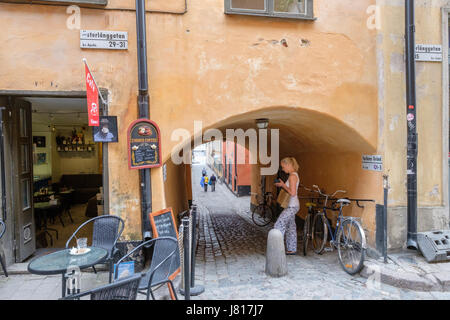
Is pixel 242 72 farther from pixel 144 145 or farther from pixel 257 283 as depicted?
pixel 257 283

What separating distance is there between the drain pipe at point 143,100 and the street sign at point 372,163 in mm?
3894


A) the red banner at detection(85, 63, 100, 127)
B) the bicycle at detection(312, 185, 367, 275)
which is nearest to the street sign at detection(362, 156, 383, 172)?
the bicycle at detection(312, 185, 367, 275)

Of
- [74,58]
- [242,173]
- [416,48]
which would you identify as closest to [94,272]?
[74,58]

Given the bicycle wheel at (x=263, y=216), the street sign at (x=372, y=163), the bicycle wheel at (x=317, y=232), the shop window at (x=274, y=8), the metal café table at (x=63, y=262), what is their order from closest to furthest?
the metal café table at (x=63, y=262) → the shop window at (x=274, y=8) → the street sign at (x=372, y=163) → the bicycle wheel at (x=317, y=232) → the bicycle wheel at (x=263, y=216)

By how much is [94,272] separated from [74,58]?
3.36 meters

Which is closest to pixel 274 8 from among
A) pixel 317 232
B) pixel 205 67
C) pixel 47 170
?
pixel 205 67

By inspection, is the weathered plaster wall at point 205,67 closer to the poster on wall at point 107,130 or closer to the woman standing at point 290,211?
the poster on wall at point 107,130

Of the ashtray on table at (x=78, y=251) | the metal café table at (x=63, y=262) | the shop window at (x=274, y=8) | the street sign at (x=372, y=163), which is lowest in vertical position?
the metal café table at (x=63, y=262)

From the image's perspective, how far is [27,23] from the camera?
4520 mm

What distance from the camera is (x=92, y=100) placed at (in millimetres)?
4234

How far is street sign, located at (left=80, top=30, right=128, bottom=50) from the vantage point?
182 inches

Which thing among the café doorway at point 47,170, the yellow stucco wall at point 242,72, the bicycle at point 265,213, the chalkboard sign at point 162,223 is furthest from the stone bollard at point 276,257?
the bicycle at point 265,213

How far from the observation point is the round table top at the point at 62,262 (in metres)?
3.04

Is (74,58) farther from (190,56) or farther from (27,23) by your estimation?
(190,56)
